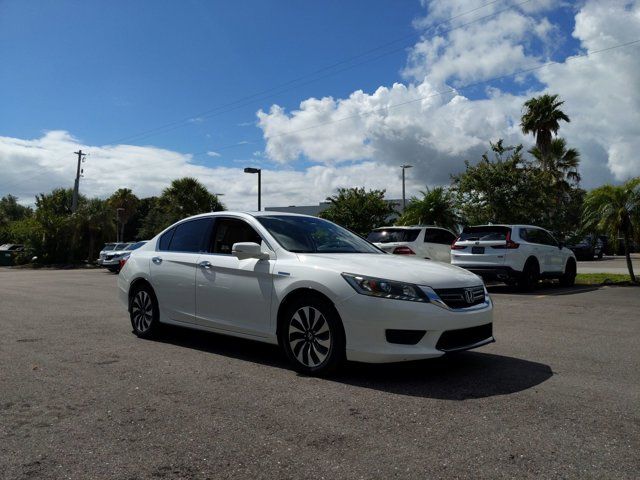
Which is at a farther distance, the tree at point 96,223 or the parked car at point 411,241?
the tree at point 96,223

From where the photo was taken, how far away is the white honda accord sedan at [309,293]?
475cm

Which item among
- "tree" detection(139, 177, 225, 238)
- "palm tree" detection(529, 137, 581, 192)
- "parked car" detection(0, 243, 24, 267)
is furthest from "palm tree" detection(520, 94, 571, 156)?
"parked car" detection(0, 243, 24, 267)

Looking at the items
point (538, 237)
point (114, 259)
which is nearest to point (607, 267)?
point (538, 237)

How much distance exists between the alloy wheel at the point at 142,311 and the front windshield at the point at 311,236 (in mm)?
1967

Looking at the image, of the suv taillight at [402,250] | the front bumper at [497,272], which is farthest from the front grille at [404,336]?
the suv taillight at [402,250]

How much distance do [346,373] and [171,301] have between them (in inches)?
99.5

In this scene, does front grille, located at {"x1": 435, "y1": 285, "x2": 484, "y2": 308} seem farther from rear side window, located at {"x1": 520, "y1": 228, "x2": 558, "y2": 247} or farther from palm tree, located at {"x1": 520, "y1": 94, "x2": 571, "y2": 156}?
palm tree, located at {"x1": 520, "y1": 94, "x2": 571, "y2": 156}

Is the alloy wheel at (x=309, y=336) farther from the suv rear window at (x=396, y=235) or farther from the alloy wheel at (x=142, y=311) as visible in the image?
the suv rear window at (x=396, y=235)

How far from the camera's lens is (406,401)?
4324mm

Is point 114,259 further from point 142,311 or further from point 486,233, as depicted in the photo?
point 142,311

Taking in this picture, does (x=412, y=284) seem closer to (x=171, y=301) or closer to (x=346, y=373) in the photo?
(x=346, y=373)

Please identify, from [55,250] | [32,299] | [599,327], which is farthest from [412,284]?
[55,250]

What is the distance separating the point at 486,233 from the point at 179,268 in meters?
9.34

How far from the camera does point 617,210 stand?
1503 cm
